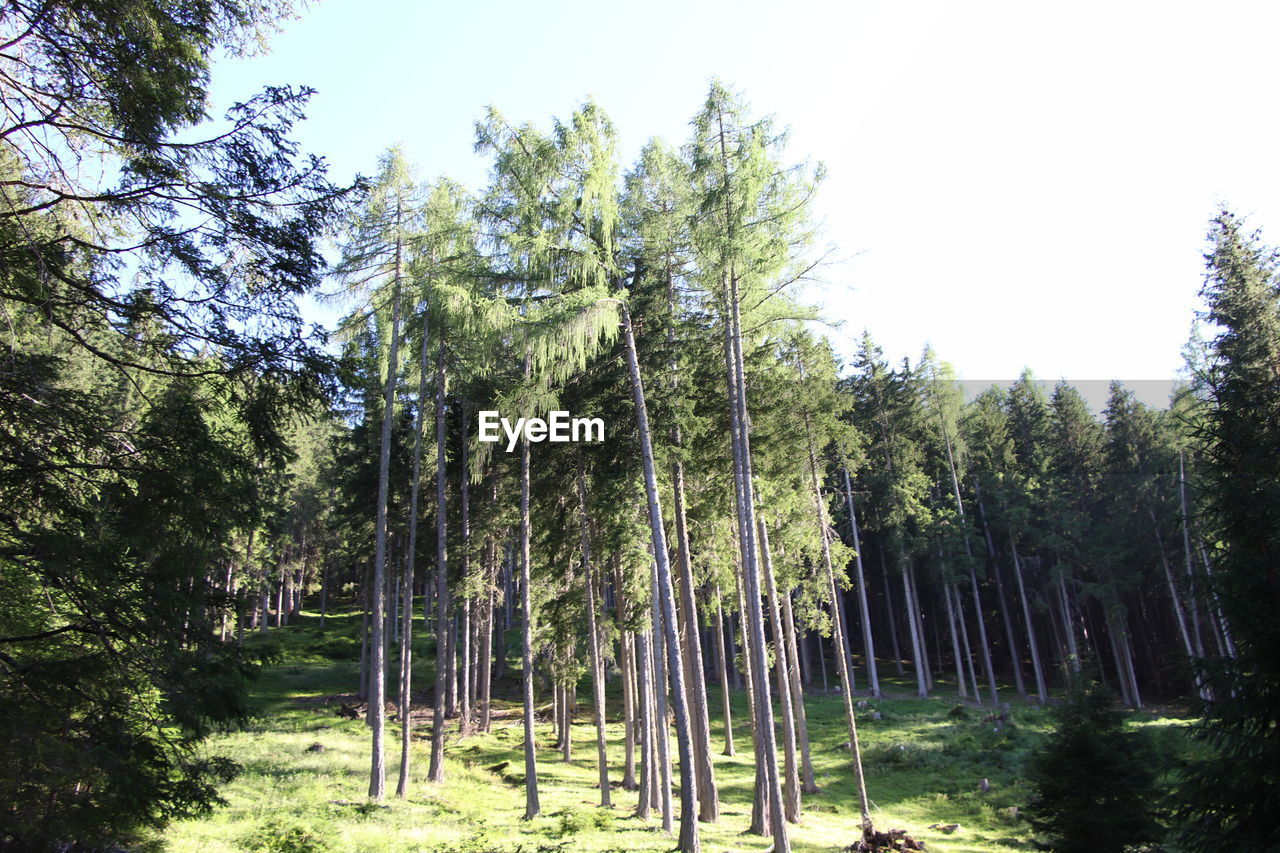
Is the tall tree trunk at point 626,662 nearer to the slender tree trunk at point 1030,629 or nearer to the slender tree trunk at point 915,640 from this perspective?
the slender tree trunk at point 915,640

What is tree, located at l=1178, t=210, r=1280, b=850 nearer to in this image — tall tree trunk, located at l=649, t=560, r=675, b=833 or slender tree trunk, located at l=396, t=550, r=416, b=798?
tall tree trunk, located at l=649, t=560, r=675, b=833

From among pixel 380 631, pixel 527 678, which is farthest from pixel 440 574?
pixel 527 678

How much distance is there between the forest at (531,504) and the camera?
21.7ft

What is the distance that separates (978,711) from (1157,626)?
71.5 feet

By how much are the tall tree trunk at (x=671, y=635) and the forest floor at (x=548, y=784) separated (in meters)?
1.76

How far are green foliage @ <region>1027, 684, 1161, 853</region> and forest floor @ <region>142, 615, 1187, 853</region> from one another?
598cm

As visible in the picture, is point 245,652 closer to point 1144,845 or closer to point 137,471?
point 137,471

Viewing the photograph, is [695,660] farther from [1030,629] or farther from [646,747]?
[1030,629]

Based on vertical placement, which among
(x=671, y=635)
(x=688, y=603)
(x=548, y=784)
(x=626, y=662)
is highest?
(x=688, y=603)

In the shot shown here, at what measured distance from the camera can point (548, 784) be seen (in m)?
21.4

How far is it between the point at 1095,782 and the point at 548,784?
51.3 ft

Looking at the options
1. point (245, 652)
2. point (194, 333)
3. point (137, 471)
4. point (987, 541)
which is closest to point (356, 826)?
point (245, 652)

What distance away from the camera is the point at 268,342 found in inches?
295

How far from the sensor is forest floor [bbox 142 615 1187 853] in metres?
13.6
